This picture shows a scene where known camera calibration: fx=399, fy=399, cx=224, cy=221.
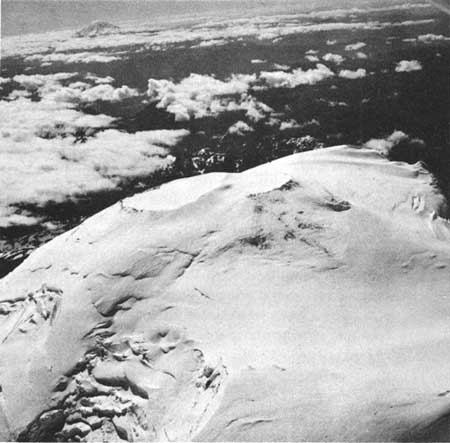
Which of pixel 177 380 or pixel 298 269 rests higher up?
pixel 298 269

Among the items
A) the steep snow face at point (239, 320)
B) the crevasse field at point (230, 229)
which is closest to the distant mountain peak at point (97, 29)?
the crevasse field at point (230, 229)

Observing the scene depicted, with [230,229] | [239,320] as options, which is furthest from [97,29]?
[239,320]

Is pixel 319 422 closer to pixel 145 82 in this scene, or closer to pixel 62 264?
pixel 62 264

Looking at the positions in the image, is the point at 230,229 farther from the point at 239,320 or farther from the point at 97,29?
the point at 97,29

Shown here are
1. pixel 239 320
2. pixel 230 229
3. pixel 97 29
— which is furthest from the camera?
pixel 97 29

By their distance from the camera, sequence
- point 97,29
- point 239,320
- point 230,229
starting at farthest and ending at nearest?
1. point 97,29
2. point 230,229
3. point 239,320

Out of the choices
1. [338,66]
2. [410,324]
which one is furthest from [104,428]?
[338,66]

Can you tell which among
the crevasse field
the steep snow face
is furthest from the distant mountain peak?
the steep snow face
